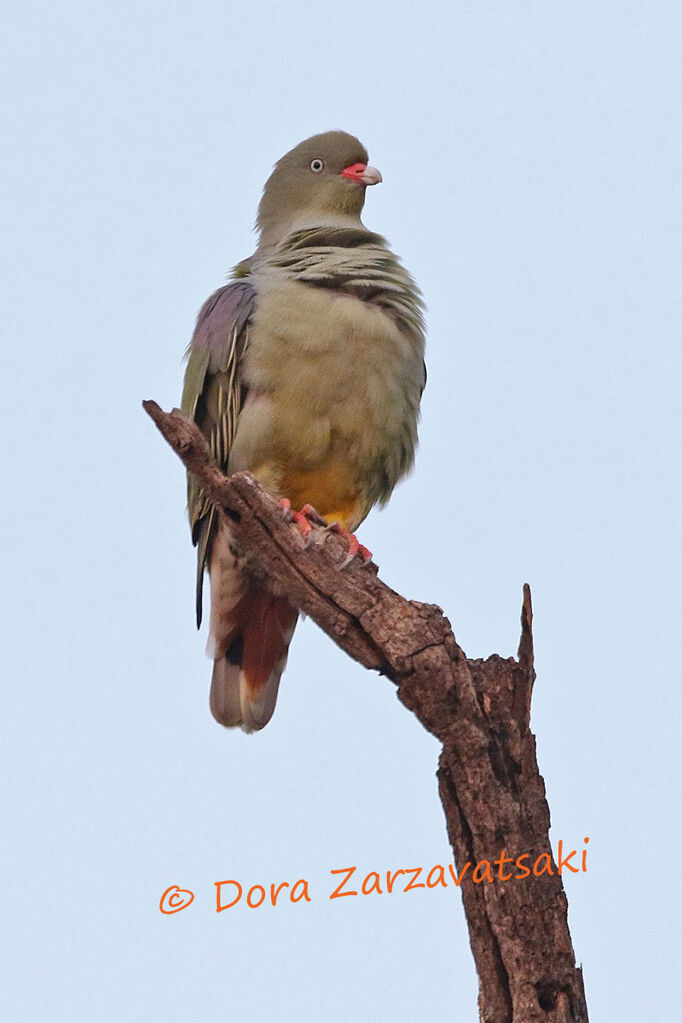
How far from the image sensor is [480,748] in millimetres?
3656

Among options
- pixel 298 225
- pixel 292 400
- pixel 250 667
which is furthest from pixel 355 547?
pixel 298 225

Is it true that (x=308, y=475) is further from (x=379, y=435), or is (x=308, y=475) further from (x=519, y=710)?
(x=519, y=710)

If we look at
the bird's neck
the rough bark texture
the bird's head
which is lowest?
the rough bark texture

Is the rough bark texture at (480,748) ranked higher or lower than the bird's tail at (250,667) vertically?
lower

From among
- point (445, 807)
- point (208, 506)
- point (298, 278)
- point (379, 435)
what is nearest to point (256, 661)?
point (208, 506)

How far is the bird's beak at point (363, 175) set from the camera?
614 cm

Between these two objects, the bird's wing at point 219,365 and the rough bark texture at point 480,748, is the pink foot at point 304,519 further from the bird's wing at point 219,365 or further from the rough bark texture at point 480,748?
the bird's wing at point 219,365

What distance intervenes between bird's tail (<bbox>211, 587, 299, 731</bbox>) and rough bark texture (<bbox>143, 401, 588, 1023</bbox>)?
1.65 m

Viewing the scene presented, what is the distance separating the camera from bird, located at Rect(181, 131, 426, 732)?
4996mm

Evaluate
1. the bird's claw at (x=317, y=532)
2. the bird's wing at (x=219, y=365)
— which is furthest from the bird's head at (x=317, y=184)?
the bird's claw at (x=317, y=532)

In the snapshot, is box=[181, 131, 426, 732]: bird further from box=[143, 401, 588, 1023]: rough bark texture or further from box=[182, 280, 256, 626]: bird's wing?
box=[143, 401, 588, 1023]: rough bark texture

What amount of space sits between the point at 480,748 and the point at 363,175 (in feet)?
11.0

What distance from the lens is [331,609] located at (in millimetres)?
3883

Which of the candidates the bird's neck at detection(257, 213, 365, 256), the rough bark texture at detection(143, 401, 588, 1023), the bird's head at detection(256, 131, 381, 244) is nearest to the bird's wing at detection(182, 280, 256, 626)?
the bird's neck at detection(257, 213, 365, 256)
